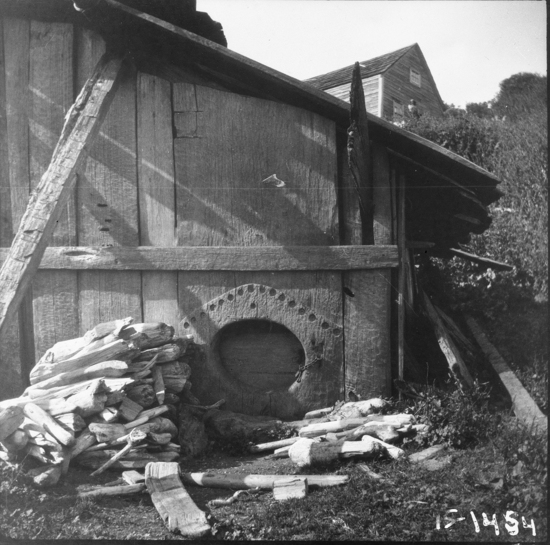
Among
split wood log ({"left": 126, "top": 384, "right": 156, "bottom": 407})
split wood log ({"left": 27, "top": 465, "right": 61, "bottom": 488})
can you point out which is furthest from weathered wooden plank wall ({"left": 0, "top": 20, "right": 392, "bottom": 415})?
split wood log ({"left": 27, "top": 465, "right": 61, "bottom": 488})

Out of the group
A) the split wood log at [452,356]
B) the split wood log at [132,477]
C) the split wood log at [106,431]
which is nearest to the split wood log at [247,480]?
the split wood log at [132,477]

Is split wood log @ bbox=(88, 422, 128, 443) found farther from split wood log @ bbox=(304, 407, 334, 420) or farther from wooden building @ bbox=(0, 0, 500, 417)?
split wood log @ bbox=(304, 407, 334, 420)

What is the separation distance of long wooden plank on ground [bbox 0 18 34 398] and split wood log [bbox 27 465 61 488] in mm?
1881

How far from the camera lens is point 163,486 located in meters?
3.85

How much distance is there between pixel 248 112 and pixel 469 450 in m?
3.56

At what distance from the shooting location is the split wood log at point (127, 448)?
4094mm

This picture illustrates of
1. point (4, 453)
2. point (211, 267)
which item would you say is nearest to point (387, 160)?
point (211, 267)

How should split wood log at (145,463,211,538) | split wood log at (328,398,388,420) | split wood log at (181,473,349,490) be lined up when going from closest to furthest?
split wood log at (145,463,211,538) < split wood log at (181,473,349,490) < split wood log at (328,398,388,420)

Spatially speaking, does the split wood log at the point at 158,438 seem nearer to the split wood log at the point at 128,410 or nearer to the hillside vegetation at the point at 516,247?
the split wood log at the point at 128,410

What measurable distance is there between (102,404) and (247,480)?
1246 millimetres

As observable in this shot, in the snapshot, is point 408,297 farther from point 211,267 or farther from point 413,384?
point 211,267

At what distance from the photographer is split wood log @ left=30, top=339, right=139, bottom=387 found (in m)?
4.62

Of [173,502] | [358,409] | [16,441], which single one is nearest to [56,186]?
[16,441]

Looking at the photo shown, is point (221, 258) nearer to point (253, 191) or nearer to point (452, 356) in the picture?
point (253, 191)
